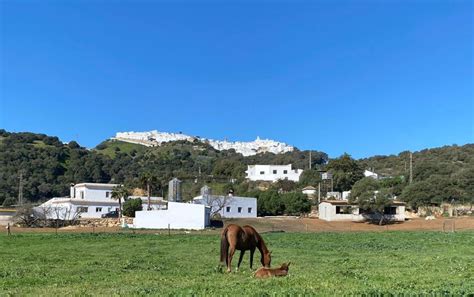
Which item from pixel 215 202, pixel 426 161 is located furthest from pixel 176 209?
pixel 426 161

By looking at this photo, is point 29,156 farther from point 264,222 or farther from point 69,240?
point 69,240

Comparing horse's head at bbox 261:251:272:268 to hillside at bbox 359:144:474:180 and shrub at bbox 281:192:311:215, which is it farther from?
hillside at bbox 359:144:474:180

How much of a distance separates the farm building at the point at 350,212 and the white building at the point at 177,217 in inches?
918

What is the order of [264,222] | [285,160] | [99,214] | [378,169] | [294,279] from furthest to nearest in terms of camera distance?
[285,160] < [378,169] < [99,214] < [264,222] < [294,279]

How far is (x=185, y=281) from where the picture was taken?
13875 millimetres

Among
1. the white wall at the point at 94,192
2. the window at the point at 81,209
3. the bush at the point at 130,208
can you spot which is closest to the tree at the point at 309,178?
the white wall at the point at 94,192

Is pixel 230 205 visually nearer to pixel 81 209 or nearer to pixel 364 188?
pixel 364 188

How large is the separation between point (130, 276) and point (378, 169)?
14916 centimetres

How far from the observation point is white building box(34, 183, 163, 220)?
8912 cm

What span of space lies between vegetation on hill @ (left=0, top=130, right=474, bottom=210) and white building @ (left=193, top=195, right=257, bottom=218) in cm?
680

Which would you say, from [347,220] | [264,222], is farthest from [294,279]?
[347,220]

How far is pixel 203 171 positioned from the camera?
574ft

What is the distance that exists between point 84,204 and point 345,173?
58623mm

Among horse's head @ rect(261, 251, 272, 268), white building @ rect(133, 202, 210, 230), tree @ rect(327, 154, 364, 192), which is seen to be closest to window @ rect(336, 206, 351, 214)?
white building @ rect(133, 202, 210, 230)
